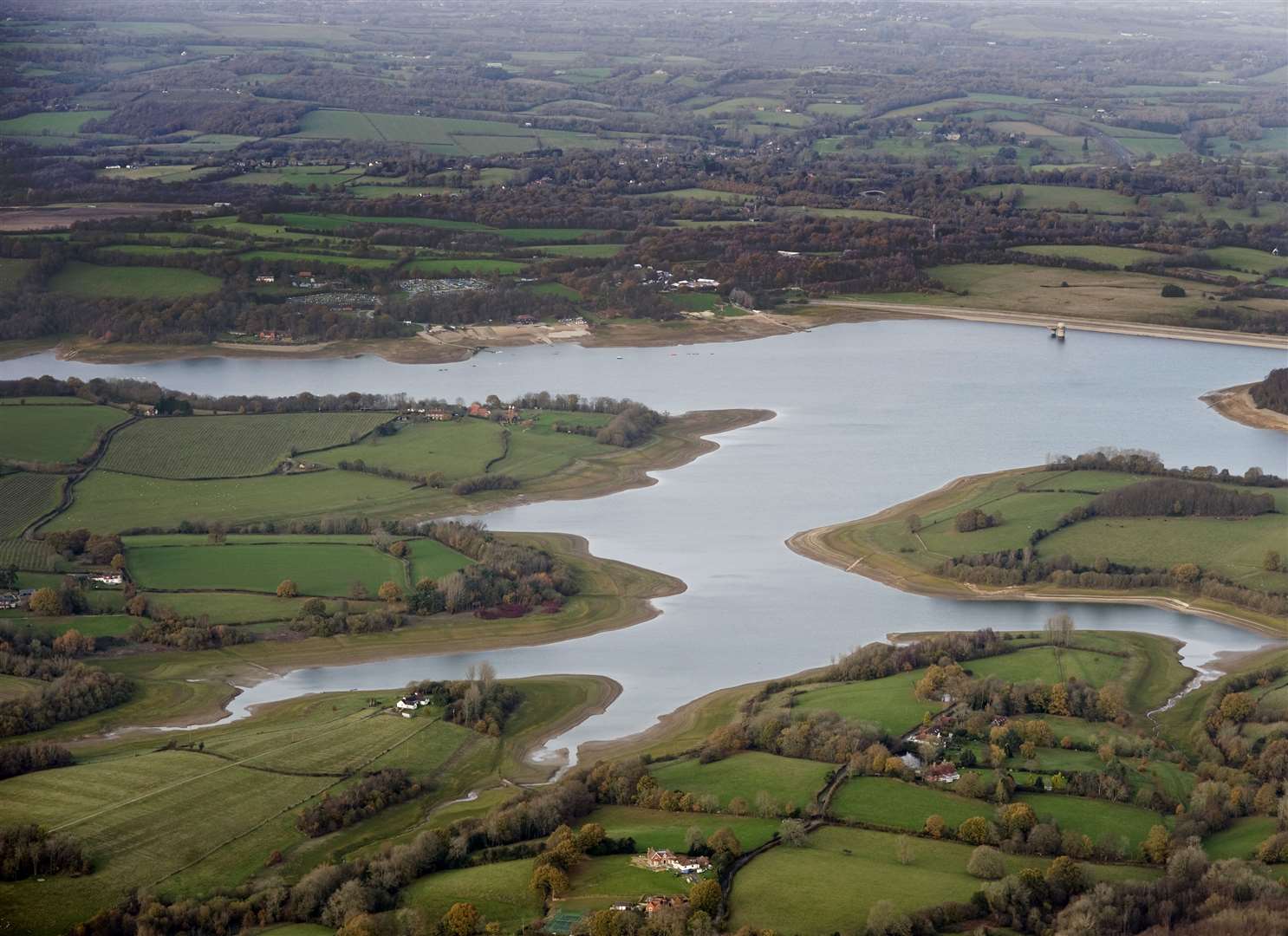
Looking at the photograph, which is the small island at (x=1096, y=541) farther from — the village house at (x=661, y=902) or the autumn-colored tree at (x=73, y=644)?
the village house at (x=661, y=902)

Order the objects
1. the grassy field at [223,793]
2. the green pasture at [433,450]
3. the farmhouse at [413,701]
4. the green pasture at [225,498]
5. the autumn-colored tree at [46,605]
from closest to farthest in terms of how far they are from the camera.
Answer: the grassy field at [223,793] → the farmhouse at [413,701] → the autumn-colored tree at [46,605] → the green pasture at [225,498] → the green pasture at [433,450]

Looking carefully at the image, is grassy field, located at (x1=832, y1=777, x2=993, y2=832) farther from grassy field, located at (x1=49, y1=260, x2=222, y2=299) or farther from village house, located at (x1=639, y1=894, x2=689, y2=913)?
grassy field, located at (x1=49, y1=260, x2=222, y2=299)

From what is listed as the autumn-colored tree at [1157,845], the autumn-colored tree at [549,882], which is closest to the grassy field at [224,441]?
the autumn-colored tree at [549,882]

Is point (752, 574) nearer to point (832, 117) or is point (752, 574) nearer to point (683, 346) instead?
point (683, 346)

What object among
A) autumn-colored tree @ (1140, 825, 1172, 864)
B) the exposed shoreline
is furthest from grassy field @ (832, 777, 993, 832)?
the exposed shoreline

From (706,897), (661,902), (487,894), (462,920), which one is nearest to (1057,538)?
(706,897)
